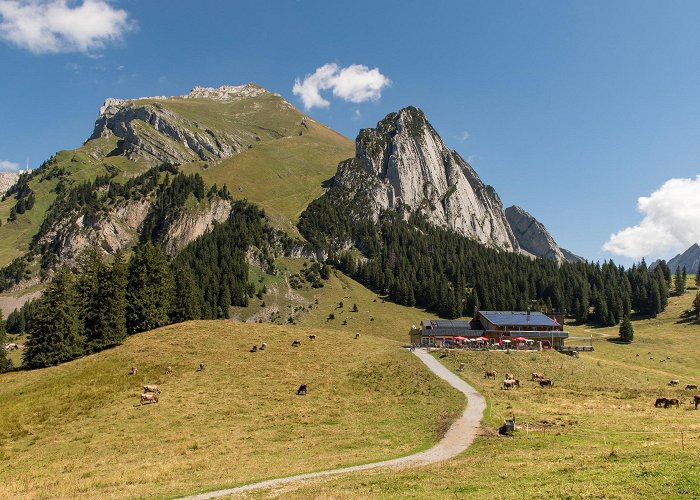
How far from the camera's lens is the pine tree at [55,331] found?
65.4 m

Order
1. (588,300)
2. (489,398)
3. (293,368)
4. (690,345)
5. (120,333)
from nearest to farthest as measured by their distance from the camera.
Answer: (489,398) < (293,368) < (120,333) < (690,345) < (588,300)

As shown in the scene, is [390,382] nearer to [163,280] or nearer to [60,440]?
[60,440]

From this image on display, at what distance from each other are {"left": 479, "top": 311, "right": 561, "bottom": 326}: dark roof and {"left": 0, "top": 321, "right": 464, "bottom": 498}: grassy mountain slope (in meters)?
47.0

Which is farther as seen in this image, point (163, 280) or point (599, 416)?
point (163, 280)

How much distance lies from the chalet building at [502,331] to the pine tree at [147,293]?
59047mm

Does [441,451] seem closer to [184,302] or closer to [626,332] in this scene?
[184,302]

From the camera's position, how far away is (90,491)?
24.9 m

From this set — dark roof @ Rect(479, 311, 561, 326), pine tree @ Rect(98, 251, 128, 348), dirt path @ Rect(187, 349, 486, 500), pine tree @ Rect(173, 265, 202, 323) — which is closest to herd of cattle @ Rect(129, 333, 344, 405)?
pine tree @ Rect(98, 251, 128, 348)

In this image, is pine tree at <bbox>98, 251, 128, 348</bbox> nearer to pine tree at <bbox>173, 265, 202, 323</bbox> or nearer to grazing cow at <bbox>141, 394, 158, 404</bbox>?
pine tree at <bbox>173, 265, 202, 323</bbox>

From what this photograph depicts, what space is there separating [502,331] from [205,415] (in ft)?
277

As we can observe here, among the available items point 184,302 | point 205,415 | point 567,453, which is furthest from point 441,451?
point 184,302

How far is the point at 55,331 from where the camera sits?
2616 inches

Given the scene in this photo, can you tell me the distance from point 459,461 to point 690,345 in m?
136

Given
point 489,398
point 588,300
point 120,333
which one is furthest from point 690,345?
point 120,333
